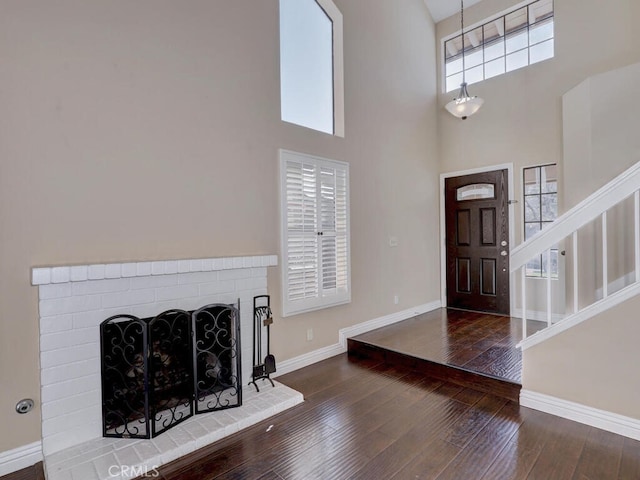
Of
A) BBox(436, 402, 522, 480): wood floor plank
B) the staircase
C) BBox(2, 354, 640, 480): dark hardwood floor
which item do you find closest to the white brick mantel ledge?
BBox(2, 354, 640, 480): dark hardwood floor

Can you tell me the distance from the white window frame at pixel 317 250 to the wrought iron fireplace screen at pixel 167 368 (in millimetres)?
696

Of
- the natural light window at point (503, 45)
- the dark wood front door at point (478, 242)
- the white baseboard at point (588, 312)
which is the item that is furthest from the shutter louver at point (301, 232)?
the natural light window at point (503, 45)

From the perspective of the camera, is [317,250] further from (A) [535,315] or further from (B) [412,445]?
(A) [535,315]

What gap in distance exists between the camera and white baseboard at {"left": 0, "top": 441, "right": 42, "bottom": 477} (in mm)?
1964

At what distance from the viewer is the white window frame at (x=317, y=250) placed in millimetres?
3238

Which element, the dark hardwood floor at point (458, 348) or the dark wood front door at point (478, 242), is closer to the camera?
the dark hardwood floor at point (458, 348)

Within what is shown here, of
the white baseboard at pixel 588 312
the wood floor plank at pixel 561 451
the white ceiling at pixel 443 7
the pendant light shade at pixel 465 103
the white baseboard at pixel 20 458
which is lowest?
the wood floor plank at pixel 561 451

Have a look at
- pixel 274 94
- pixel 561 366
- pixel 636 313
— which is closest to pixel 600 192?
pixel 636 313

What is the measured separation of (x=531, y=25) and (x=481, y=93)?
3.20 ft

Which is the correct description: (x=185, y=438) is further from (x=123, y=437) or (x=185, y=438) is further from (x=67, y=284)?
(x=67, y=284)

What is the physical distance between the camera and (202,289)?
8.79 ft

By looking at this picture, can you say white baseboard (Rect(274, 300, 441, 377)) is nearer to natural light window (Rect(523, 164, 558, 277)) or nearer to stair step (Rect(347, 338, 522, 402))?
stair step (Rect(347, 338, 522, 402))

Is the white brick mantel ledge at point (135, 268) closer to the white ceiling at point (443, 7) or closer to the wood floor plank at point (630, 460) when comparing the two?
the wood floor plank at point (630, 460)

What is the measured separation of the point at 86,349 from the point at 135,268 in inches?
22.7
